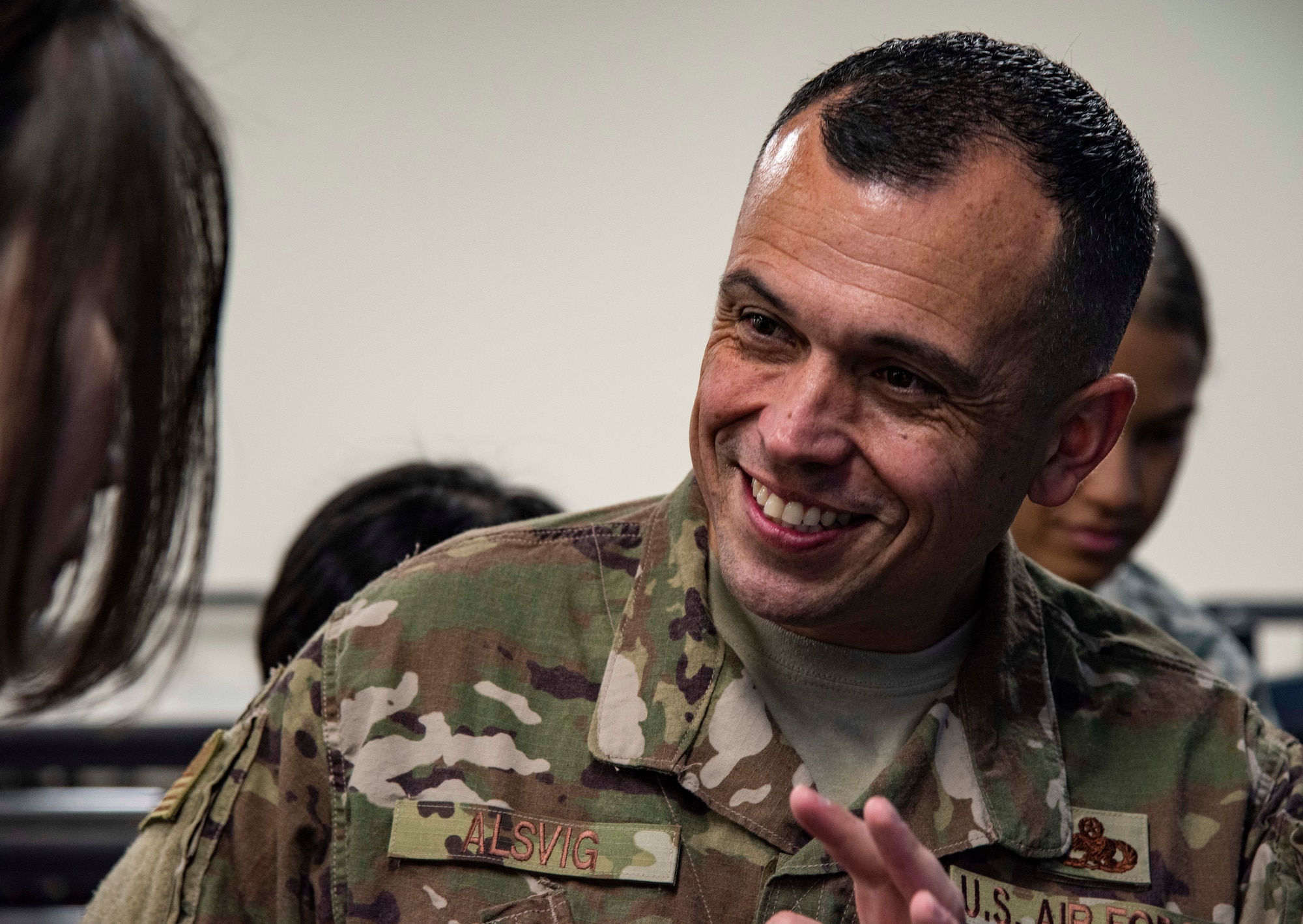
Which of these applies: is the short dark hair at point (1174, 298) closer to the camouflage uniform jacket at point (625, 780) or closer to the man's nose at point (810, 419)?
the camouflage uniform jacket at point (625, 780)

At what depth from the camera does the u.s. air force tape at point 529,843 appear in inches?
46.5

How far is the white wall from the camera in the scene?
332 centimetres

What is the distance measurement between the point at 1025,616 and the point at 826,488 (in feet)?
1.15

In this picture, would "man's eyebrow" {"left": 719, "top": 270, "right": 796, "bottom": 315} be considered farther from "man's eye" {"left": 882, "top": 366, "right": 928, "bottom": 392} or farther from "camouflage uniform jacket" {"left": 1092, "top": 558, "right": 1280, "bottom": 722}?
"camouflage uniform jacket" {"left": 1092, "top": 558, "right": 1280, "bottom": 722}

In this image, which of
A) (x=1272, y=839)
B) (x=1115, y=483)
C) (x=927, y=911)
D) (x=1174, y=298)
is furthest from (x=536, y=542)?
(x=1174, y=298)

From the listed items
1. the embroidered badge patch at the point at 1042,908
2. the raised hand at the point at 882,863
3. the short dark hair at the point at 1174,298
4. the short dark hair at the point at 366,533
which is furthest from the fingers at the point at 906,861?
the short dark hair at the point at 1174,298

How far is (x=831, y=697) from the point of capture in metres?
1.27

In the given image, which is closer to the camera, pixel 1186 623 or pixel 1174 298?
pixel 1174 298

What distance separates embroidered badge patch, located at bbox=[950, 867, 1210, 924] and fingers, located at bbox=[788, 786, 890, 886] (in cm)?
31

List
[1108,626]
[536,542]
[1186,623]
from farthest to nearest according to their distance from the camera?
[1186,623] < [1108,626] < [536,542]

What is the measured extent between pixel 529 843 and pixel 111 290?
64cm

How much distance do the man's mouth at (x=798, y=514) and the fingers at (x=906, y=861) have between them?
0.98ft

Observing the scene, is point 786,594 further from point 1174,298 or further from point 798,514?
point 1174,298

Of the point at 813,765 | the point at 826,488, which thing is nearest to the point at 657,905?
the point at 813,765
